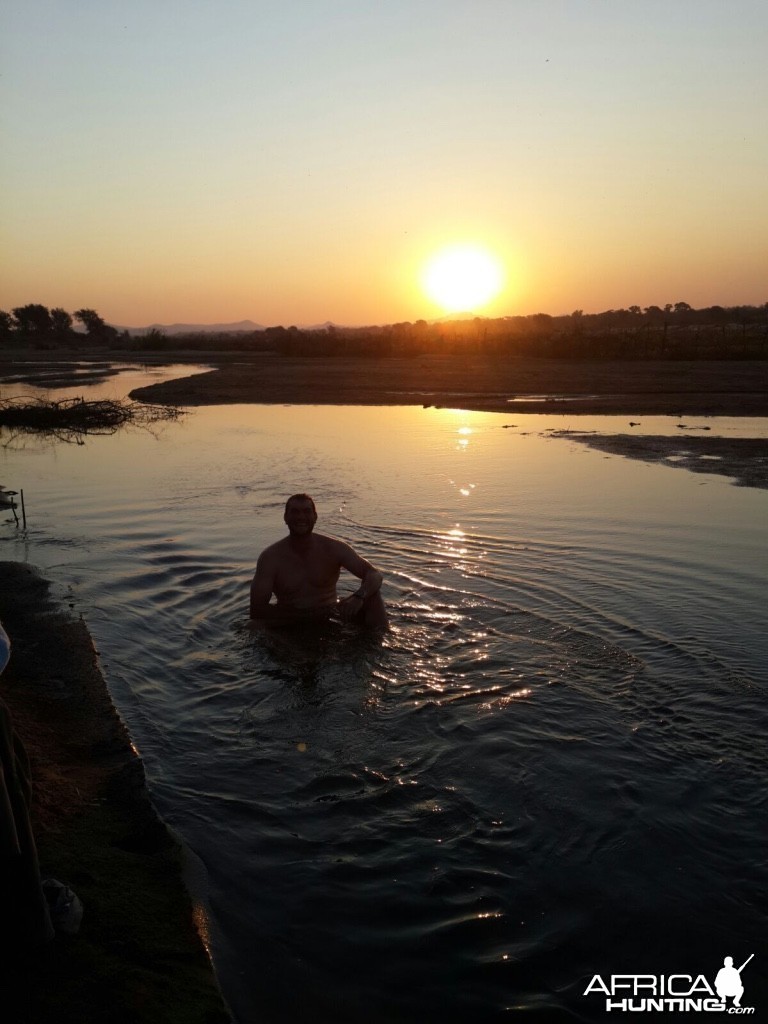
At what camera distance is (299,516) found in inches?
285

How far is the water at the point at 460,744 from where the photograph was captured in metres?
3.51

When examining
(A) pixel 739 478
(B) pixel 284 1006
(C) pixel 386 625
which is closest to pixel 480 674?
(C) pixel 386 625

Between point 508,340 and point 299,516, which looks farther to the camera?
point 508,340

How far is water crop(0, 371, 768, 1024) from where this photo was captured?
351 cm

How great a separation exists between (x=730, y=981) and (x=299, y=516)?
15.4 feet

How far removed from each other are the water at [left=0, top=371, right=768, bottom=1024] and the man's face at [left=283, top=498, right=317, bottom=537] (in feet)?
2.93

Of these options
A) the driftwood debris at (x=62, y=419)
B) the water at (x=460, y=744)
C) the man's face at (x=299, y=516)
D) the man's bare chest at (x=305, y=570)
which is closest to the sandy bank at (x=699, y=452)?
the water at (x=460, y=744)

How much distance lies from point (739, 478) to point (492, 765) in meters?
9.96

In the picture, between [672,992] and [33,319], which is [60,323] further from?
[672,992]

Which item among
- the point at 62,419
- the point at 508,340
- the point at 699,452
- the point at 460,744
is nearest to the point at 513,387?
the point at 699,452

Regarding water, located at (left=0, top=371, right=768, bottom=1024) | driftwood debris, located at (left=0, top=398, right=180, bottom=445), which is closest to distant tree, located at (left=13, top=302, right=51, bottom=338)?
driftwood debris, located at (left=0, top=398, right=180, bottom=445)

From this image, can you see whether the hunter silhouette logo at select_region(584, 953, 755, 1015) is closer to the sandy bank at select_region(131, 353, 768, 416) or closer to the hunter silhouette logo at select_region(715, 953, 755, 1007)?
the hunter silhouette logo at select_region(715, 953, 755, 1007)

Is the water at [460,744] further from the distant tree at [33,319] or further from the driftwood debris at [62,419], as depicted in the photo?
the distant tree at [33,319]

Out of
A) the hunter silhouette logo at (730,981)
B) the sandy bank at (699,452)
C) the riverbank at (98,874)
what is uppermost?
the sandy bank at (699,452)
